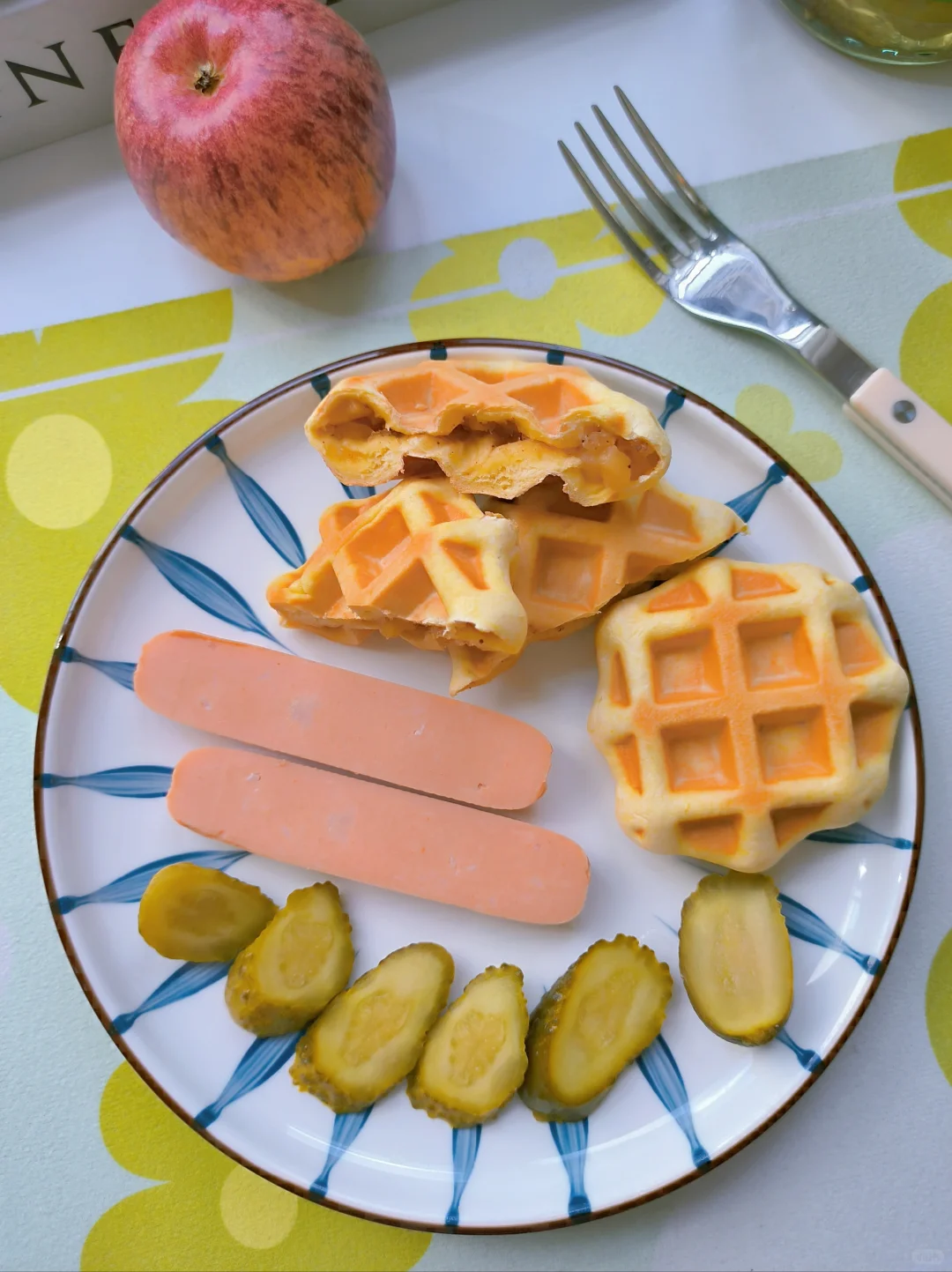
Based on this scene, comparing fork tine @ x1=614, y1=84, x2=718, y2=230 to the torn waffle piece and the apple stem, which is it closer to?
the torn waffle piece

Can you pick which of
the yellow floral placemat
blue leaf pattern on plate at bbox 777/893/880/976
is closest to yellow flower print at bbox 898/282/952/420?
the yellow floral placemat

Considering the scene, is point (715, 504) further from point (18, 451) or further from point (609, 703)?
point (18, 451)

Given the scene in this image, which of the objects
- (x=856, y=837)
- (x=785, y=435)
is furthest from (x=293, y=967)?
(x=785, y=435)

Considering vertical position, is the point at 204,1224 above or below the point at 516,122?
below

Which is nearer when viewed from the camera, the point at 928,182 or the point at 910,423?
the point at 910,423

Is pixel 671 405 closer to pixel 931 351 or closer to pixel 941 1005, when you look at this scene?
pixel 931 351

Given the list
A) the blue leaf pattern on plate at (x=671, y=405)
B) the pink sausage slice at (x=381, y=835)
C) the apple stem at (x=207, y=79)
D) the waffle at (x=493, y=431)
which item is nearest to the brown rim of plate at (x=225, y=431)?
the blue leaf pattern on plate at (x=671, y=405)

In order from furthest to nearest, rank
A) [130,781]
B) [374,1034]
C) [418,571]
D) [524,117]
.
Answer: [524,117]
[130,781]
[374,1034]
[418,571]
